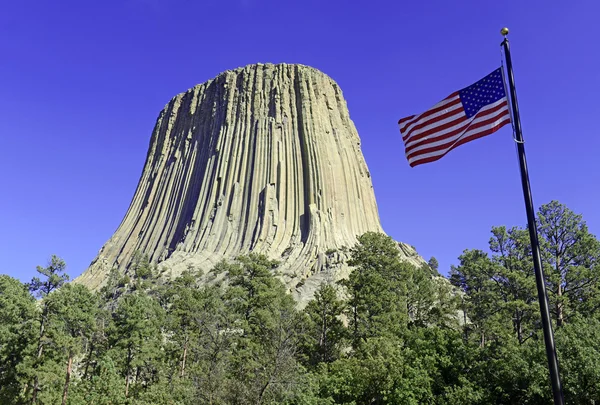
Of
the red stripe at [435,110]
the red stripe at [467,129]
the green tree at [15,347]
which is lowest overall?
the green tree at [15,347]

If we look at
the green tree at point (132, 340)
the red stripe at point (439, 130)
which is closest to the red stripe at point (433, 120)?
the red stripe at point (439, 130)

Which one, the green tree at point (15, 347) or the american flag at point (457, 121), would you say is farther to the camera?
the green tree at point (15, 347)

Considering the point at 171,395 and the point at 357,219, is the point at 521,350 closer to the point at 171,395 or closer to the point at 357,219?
the point at 171,395

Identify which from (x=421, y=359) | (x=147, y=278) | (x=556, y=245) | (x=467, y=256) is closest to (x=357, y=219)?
(x=147, y=278)

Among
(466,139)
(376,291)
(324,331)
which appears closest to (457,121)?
(466,139)

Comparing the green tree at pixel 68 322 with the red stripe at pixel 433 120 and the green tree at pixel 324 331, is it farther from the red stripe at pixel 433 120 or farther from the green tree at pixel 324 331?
the red stripe at pixel 433 120

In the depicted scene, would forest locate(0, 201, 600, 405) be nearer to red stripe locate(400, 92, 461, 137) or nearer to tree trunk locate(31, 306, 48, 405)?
tree trunk locate(31, 306, 48, 405)

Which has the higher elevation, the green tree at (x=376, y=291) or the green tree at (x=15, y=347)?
the green tree at (x=376, y=291)
